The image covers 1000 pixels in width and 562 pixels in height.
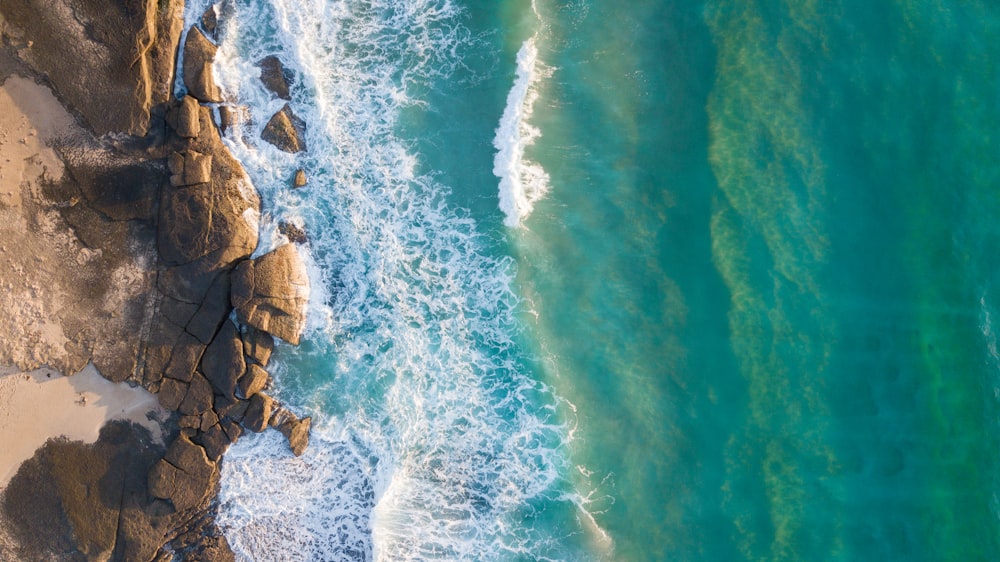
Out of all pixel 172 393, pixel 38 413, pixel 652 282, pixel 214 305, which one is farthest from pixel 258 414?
pixel 652 282

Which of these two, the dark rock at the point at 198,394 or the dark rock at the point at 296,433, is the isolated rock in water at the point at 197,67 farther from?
the dark rock at the point at 296,433

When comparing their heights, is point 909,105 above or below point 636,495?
above

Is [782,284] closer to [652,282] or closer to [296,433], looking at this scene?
[652,282]

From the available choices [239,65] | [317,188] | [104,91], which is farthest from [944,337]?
[104,91]

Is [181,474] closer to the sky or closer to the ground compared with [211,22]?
closer to the ground

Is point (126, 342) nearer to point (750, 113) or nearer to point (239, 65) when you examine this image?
point (239, 65)

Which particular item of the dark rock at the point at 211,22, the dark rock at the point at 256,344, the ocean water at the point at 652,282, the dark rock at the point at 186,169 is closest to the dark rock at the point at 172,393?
the dark rock at the point at 256,344
